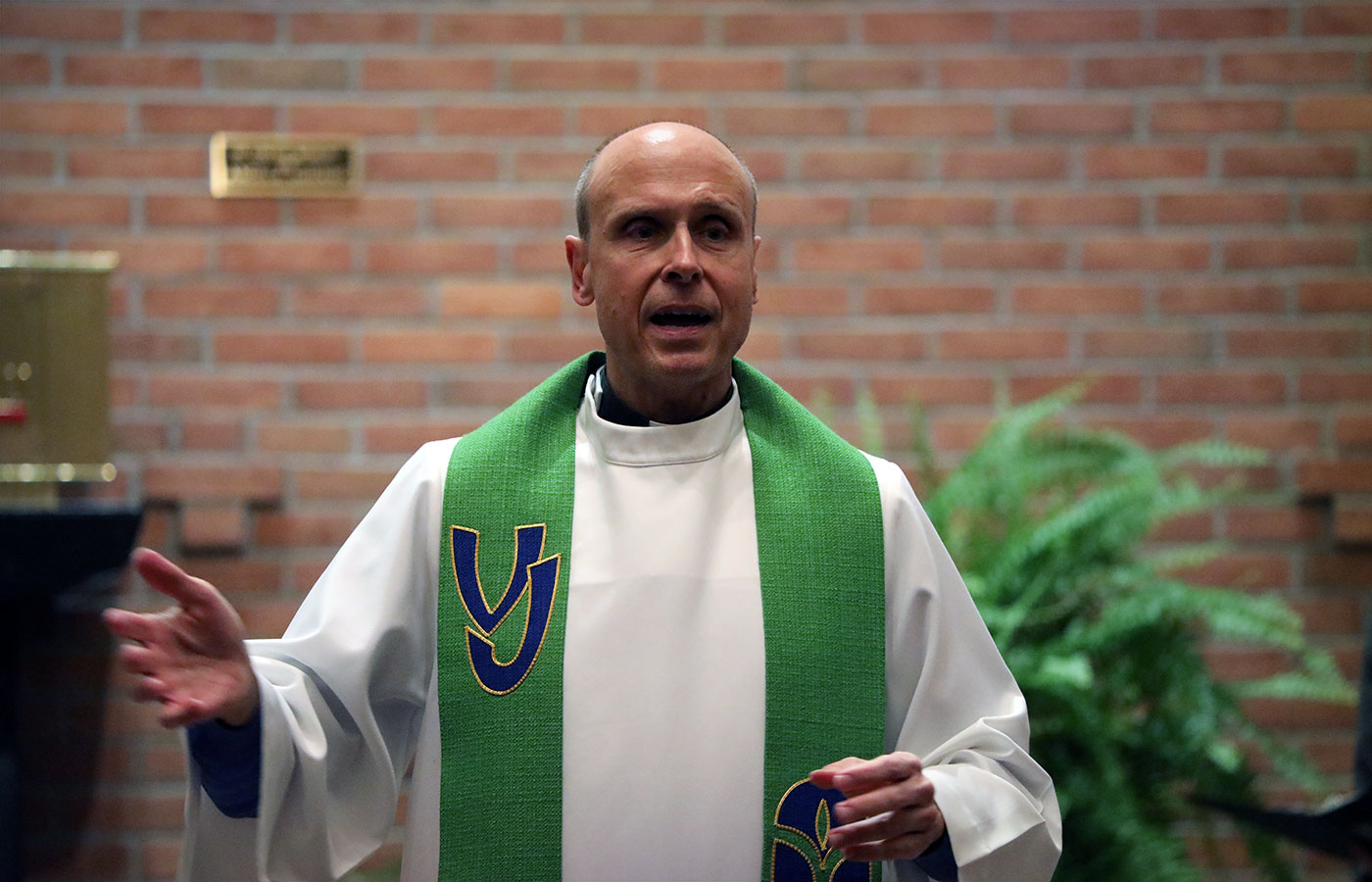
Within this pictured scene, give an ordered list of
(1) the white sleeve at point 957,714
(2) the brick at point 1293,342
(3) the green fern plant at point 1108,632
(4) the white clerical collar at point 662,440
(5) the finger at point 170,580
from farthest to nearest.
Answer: (2) the brick at point 1293,342
(3) the green fern plant at point 1108,632
(4) the white clerical collar at point 662,440
(1) the white sleeve at point 957,714
(5) the finger at point 170,580

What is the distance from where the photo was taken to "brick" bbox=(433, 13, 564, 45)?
3469 millimetres

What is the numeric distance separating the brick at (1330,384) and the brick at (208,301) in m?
2.66

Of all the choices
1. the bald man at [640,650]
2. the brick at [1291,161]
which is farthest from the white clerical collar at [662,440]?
the brick at [1291,161]

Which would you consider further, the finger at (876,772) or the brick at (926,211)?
the brick at (926,211)

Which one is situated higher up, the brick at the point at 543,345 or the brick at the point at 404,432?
the brick at the point at 543,345

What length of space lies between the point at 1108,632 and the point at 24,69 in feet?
9.72

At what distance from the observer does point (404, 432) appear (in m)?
3.46

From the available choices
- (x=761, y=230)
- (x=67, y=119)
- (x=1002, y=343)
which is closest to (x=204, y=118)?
(x=67, y=119)

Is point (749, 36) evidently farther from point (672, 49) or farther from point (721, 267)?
point (721, 267)

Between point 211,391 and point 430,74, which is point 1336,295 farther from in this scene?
point 211,391

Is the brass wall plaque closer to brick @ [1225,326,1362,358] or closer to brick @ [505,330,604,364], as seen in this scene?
brick @ [505,330,604,364]

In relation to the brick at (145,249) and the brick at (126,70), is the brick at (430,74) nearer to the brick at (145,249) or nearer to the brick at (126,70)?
the brick at (126,70)

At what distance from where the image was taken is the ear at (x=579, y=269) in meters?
1.88

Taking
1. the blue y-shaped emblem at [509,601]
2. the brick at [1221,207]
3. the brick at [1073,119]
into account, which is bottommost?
the blue y-shaped emblem at [509,601]
